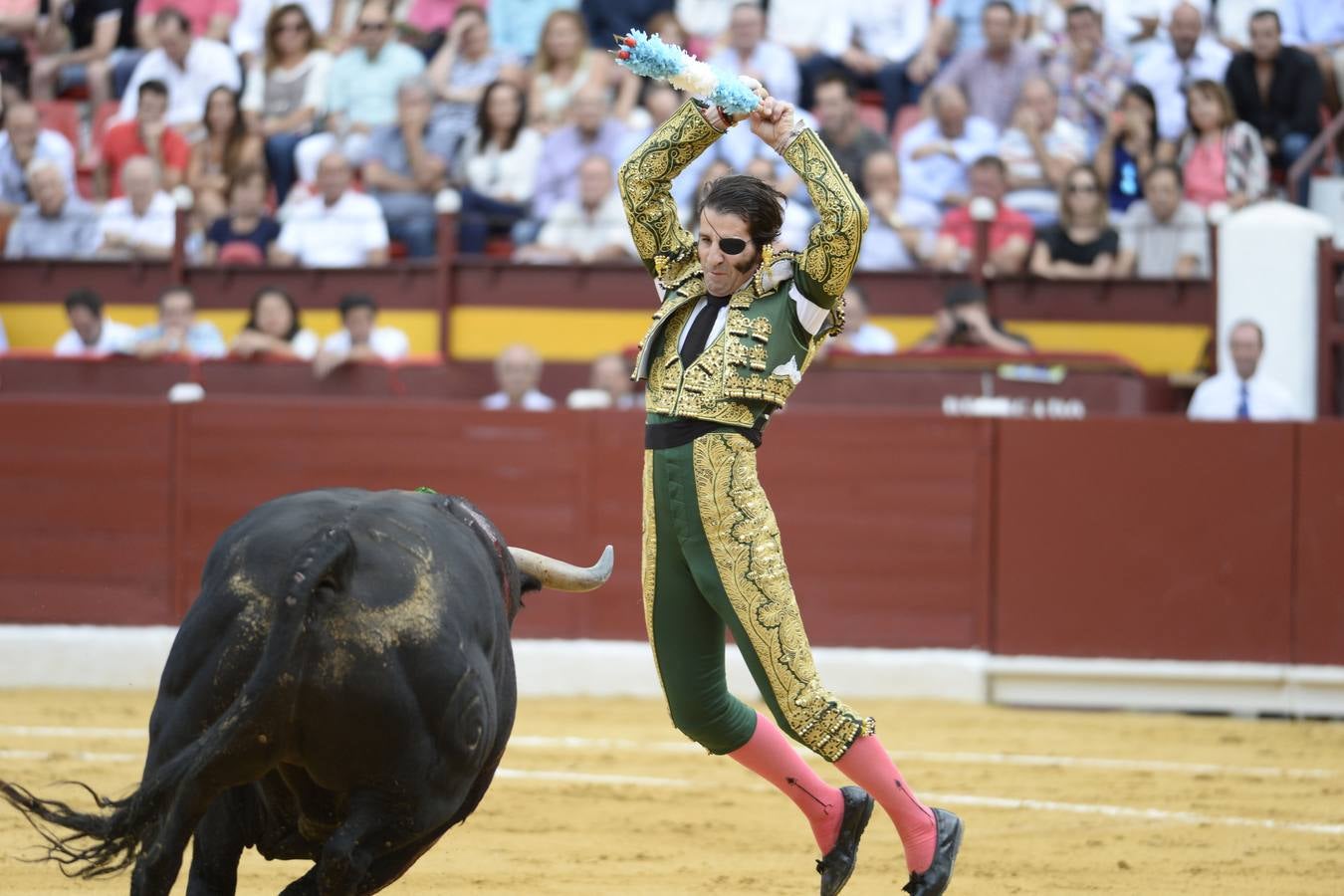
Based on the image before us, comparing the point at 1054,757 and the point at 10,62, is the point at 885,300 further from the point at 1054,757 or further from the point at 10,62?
the point at 10,62

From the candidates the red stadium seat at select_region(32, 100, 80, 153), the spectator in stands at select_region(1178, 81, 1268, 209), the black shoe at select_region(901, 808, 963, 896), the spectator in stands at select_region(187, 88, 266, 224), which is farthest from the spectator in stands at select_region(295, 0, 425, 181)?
the black shoe at select_region(901, 808, 963, 896)

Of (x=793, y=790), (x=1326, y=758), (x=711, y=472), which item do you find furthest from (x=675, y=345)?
(x=1326, y=758)

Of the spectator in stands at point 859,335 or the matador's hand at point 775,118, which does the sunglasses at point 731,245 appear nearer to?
the matador's hand at point 775,118

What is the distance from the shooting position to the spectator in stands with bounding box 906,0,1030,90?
11.1 metres

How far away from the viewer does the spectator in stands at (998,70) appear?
10555 mm

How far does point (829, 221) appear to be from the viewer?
399 cm

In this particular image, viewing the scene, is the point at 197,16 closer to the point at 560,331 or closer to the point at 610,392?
the point at 560,331

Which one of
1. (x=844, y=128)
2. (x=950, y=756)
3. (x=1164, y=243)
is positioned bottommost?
(x=950, y=756)

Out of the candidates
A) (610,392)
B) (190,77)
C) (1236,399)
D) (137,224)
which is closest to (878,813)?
(610,392)

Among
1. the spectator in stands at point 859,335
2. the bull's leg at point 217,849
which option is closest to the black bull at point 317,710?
the bull's leg at point 217,849

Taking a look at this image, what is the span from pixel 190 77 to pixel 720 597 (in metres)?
8.74

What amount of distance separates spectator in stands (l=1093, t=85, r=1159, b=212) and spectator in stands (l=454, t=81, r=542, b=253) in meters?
3.06

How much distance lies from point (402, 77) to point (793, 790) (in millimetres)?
7771

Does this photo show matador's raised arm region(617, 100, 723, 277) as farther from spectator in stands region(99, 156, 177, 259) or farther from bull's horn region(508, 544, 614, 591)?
spectator in stands region(99, 156, 177, 259)
